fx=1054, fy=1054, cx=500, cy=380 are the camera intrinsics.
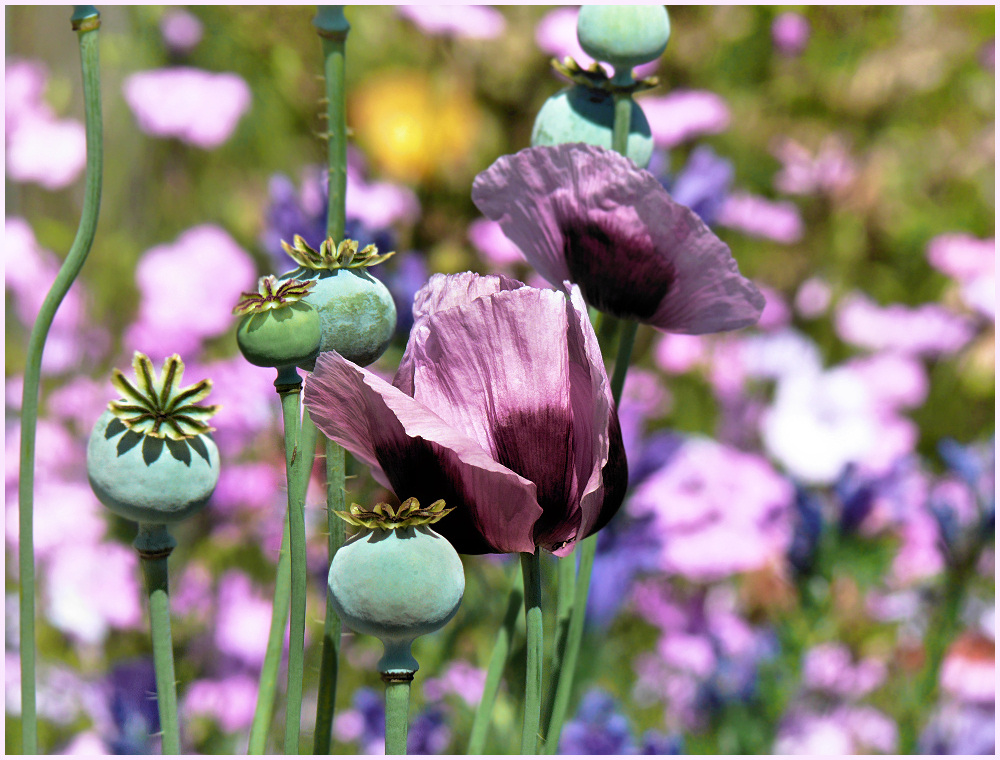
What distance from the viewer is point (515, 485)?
0.89ft

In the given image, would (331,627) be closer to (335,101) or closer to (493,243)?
(335,101)

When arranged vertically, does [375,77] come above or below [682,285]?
above

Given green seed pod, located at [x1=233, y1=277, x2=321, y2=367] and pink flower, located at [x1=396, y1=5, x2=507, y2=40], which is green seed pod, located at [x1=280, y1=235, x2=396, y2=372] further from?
pink flower, located at [x1=396, y1=5, x2=507, y2=40]

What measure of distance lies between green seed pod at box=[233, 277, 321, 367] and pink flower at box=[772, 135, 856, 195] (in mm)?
1374

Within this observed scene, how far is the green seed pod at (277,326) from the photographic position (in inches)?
10.4

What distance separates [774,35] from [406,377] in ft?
4.99

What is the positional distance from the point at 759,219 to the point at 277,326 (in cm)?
122

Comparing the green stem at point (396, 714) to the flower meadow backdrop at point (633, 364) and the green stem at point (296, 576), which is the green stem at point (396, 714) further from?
the flower meadow backdrop at point (633, 364)

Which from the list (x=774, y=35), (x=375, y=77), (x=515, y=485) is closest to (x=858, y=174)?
(x=774, y=35)

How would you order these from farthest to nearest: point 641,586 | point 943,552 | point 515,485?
point 641,586, point 943,552, point 515,485

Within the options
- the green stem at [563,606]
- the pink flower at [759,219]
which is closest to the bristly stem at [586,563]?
the green stem at [563,606]

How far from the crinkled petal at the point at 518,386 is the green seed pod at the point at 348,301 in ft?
0.05

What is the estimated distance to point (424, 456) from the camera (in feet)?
0.95

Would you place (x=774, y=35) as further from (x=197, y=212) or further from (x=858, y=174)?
(x=197, y=212)
